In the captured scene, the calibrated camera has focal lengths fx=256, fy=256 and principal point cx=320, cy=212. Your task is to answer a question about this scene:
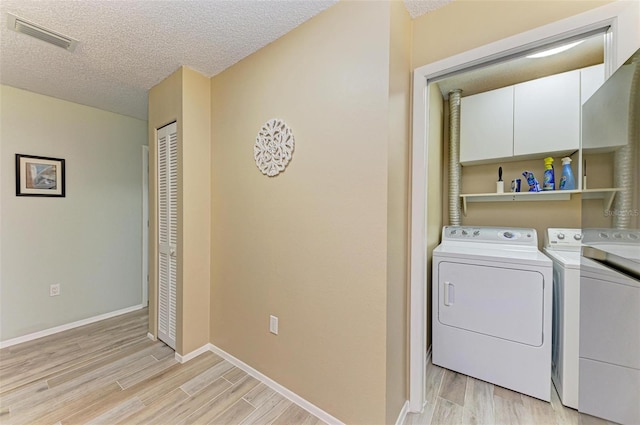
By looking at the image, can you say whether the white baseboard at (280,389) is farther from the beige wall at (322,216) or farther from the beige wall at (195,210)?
the beige wall at (195,210)

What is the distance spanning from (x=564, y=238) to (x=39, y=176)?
4.73 m

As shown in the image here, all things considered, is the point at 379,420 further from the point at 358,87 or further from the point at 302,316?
the point at 358,87

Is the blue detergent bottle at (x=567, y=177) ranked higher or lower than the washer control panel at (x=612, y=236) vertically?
higher

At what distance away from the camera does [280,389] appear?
173cm

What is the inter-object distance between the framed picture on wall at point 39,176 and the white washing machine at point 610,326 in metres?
4.04

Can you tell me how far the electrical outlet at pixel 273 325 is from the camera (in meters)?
1.75

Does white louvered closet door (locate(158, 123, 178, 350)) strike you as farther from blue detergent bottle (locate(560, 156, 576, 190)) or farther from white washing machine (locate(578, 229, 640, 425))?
blue detergent bottle (locate(560, 156, 576, 190))

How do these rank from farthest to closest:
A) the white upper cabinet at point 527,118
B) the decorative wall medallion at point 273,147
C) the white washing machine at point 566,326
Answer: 1. the white upper cabinet at point 527,118
2. the decorative wall medallion at point 273,147
3. the white washing machine at point 566,326

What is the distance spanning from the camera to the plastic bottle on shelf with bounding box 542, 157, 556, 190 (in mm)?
2086

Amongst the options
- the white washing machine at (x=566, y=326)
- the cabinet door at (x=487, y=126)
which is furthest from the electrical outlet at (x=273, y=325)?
the cabinet door at (x=487, y=126)

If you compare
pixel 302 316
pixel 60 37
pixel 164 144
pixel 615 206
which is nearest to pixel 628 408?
pixel 615 206

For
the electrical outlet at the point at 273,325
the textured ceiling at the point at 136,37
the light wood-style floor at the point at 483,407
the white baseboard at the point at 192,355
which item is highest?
the textured ceiling at the point at 136,37

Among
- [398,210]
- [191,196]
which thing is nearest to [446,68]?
[398,210]

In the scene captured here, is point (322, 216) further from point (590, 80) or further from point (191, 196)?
point (590, 80)
